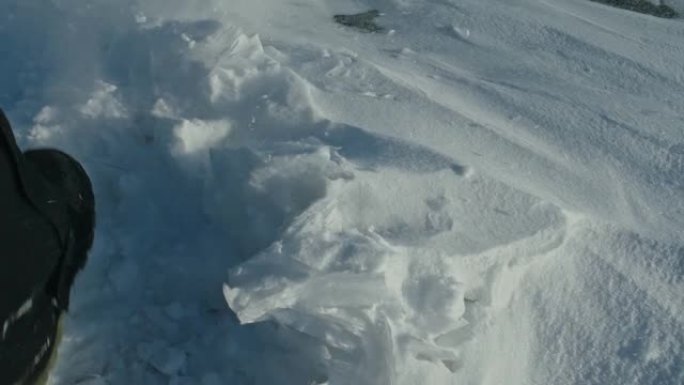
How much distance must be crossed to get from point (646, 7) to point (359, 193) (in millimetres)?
1642

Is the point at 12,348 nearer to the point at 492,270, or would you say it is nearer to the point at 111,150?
the point at 111,150

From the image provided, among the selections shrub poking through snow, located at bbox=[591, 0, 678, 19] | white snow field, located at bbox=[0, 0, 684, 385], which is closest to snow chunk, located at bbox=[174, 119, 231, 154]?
white snow field, located at bbox=[0, 0, 684, 385]

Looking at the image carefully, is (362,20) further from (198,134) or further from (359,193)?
(359,193)

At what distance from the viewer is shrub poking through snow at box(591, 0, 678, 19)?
116 inches

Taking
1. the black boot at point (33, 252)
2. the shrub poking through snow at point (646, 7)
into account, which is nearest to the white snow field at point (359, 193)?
the black boot at point (33, 252)

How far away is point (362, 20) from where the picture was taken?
2.79 m

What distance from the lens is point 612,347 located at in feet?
5.33

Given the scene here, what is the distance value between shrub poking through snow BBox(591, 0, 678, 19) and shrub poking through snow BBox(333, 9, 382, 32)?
0.78 metres

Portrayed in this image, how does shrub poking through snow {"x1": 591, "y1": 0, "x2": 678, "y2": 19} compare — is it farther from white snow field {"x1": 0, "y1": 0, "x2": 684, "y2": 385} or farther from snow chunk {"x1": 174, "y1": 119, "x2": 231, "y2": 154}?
snow chunk {"x1": 174, "y1": 119, "x2": 231, "y2": 154}

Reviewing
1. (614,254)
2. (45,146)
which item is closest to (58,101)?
(45,146)

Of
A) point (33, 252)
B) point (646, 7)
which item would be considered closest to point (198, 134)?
point (33, 252)

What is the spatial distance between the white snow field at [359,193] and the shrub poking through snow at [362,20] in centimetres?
6

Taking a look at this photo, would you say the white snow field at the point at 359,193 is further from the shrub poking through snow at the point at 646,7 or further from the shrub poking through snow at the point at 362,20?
the shrub poking through snow at the point at 646,7

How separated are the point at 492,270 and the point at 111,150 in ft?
3.09
